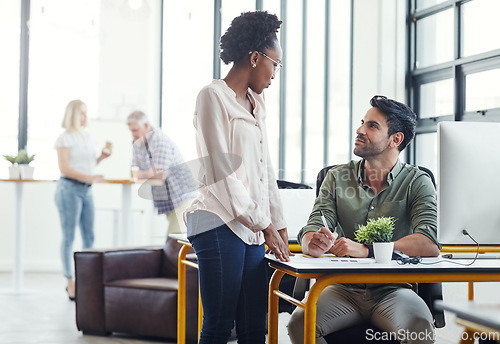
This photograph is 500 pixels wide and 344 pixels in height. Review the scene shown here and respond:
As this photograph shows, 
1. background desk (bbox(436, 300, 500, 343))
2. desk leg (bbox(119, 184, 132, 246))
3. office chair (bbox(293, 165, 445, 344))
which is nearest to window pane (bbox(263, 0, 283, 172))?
desk leg (bbox(119, 184, 132, 246))

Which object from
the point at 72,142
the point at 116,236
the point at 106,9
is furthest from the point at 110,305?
the point at 106,9

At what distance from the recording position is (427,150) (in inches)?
216

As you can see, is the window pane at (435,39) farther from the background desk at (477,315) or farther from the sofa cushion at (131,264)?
the background desk at (477,315)

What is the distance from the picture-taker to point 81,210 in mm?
5258

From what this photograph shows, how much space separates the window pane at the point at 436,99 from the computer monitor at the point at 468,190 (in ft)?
11.1

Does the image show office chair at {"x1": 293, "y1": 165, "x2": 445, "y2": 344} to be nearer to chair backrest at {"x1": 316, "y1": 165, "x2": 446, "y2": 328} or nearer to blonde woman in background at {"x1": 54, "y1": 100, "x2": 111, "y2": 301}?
chair backrest at {"x1": 316, "y1": 165, "x2": 446, "y2": 328}

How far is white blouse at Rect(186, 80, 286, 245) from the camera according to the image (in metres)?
1.94

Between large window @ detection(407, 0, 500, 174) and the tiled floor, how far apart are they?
5.02 ft

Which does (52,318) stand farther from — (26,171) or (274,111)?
(274,111)

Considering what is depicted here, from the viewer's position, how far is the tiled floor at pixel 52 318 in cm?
358

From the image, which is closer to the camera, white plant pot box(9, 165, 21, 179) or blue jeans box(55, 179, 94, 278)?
blue jeans box(55, 179, 94, 278)

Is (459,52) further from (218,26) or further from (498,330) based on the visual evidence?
(498,330)

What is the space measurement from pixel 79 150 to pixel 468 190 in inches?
153

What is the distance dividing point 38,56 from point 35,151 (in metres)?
0.90
